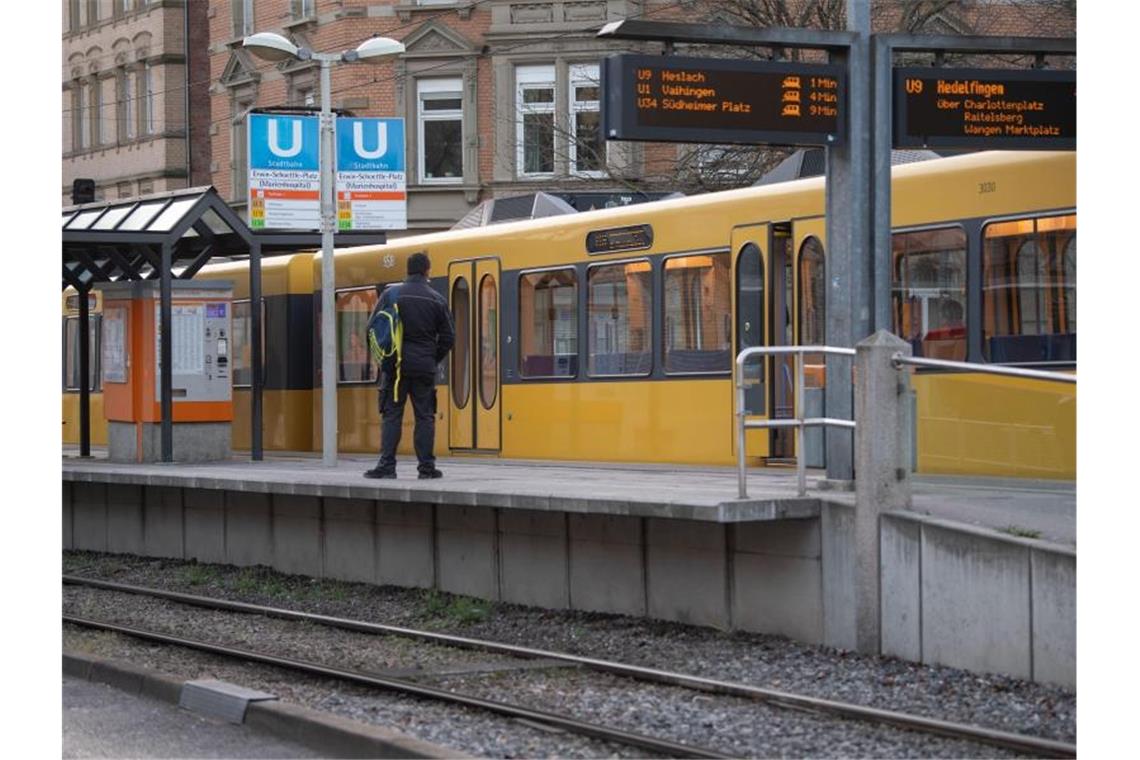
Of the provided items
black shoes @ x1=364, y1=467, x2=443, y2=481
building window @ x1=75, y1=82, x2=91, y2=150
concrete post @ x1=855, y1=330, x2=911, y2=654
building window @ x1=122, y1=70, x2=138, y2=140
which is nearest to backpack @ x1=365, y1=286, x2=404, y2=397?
black shoes @ x1=364, y1=467, x2=443, y2=481

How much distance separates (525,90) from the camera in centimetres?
4091

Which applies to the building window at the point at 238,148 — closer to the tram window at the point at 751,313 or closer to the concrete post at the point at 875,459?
the tram window at the point at 751,313

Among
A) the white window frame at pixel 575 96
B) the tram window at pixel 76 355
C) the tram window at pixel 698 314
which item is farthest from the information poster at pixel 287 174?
the white window frame at pixel 575 96

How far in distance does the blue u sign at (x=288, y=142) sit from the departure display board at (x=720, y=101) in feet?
28.6

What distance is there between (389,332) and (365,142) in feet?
18.5

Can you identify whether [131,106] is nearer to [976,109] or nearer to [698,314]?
[698,314]

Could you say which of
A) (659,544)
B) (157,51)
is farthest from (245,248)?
(157,51)

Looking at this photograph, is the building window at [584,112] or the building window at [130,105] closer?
the building window at [584,112]

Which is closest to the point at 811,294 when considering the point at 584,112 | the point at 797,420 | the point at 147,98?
the point at 797,420

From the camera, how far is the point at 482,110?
41.2 metres

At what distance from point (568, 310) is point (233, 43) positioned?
91.3ft

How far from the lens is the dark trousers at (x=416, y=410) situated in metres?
16.4

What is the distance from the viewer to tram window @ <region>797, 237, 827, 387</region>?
55.5 ft

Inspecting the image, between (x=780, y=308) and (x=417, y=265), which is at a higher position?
(x=417, y=265)
